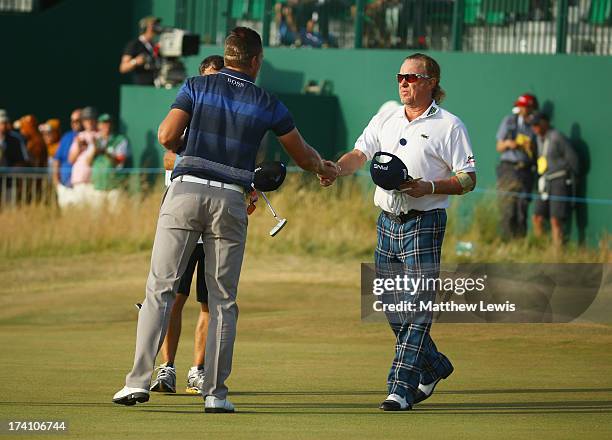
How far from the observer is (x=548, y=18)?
1959 centimetres

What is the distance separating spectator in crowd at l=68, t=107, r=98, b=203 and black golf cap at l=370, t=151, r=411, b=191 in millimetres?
12630

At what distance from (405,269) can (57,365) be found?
2.97 meters

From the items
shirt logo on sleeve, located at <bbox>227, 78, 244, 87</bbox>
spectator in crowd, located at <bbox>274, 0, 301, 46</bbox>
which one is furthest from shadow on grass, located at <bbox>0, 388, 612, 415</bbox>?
spectator in crowd, located at <bbox>274, 0, 301, 46</bbox>

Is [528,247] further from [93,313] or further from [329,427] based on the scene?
[329,427]

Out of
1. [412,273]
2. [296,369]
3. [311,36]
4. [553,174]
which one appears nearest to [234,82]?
[412,273]

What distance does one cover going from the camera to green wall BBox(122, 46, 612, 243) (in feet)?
60.1

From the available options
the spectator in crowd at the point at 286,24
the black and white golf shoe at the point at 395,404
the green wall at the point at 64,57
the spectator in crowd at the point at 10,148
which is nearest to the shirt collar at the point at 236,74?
the black and white golf shoe at the point at 395,404

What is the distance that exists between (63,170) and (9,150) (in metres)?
0.88

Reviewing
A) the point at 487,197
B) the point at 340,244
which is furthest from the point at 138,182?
the point at 487,197

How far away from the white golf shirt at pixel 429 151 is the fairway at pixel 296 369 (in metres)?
1.20

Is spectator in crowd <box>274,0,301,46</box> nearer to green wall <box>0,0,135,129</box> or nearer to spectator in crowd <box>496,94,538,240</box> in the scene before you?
spectator in crowd <box>496,94,538,240</box>

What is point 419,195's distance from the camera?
8.14 metres

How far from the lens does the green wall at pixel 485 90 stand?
18328mm

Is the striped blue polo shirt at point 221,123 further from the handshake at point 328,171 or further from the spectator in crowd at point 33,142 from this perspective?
the spectator in crowd at point 33,142
